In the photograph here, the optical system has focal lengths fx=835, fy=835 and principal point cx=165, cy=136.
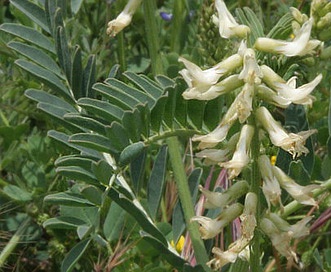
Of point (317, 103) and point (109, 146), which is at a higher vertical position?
point (109, 146)

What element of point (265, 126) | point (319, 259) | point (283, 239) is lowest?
point (319, 259)

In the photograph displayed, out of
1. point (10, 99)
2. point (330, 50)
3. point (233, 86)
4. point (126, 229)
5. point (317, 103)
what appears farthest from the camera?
point (10, 99)

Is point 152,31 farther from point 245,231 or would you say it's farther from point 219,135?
point 245,231

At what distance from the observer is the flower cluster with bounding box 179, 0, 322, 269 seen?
4.51 feet

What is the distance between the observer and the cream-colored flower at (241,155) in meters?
1.35

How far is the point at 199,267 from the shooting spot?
5.94 feet

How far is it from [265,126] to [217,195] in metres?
0.15

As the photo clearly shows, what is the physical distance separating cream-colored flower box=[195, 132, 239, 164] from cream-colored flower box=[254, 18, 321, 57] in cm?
17

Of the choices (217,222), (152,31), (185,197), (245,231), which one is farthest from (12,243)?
(245,231)

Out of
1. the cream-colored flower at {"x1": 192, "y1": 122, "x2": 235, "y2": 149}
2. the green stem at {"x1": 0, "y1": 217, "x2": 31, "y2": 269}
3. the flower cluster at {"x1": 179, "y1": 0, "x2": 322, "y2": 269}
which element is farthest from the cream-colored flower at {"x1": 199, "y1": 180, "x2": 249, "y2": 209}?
the green stem at {"x1": 0, "y1": 217, "x2": 31, "y2": 269}

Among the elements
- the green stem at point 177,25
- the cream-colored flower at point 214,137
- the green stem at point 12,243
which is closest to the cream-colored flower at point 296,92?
the cream-colored flower at point 214,137

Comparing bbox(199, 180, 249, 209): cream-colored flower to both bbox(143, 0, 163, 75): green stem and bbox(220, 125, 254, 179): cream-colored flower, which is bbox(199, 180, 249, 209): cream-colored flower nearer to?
bbox(220, 125, 254, 179): cream-colored flower

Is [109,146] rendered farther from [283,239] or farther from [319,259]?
[319,259]

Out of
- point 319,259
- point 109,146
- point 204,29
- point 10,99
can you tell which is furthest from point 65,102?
point 10,99
